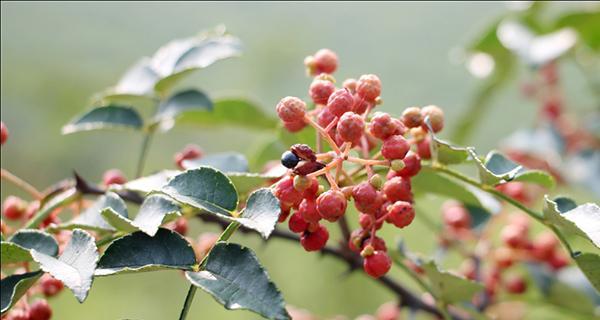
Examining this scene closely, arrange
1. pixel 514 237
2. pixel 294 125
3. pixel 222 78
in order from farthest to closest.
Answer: pixel 222 78 < pixel 514 237 < pixel 294 125

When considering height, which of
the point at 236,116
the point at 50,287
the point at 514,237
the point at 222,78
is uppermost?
the point at 236,116

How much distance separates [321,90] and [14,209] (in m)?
0.55

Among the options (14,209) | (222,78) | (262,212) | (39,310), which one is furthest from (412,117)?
(222,78)

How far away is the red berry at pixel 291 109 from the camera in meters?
0.93

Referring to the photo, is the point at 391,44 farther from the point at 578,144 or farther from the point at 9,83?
the point at 578,144

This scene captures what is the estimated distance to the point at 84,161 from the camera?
13.8 feet

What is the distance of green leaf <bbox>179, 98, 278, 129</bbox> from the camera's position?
4.90 ft

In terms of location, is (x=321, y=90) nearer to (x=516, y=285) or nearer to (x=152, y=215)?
(x=152, y=215)

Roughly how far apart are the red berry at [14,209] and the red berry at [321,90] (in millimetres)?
528

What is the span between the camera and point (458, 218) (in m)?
1.79

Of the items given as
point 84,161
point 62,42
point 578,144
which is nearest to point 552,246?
point 578,144

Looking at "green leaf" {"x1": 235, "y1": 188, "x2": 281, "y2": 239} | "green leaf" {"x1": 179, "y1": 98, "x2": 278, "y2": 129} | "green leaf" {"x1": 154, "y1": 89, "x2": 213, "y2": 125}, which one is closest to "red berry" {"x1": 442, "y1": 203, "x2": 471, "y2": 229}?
"green leaf" {"x1": 179, "y1": 98, "x2": 278, "y2": 129}

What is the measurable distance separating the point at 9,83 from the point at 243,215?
13.9 ft

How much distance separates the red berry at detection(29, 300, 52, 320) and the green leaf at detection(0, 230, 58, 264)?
0.12 metres
